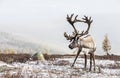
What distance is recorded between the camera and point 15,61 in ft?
113

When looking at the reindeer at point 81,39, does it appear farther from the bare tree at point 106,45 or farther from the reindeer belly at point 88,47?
the bare tree at point 106,45

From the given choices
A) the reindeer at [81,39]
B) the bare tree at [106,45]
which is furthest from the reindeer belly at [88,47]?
the bare tree at [106,45]

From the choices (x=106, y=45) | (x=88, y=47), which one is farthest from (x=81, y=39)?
(x=106, y=45)

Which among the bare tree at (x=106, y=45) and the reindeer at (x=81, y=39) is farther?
the bare tree at (x=106, y=45)

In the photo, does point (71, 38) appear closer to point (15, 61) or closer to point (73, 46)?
point (73, 46)

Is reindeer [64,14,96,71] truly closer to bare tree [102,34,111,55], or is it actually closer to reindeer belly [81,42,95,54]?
reindeer belly [81,42,95,54]

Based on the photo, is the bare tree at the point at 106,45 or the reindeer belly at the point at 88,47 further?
the bare tree at the point at 106,45

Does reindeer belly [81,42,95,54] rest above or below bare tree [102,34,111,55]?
below

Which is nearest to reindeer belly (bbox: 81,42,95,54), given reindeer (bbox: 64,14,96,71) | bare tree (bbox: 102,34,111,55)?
reindeer (bbox: 64,14,96,71)

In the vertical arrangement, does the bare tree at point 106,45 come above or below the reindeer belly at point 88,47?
above

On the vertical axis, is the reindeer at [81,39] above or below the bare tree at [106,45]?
below

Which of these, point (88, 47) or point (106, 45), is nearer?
point (88, 47)

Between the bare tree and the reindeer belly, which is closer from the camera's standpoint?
the reindeer belly

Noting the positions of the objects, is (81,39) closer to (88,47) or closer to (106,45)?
(88,47)
